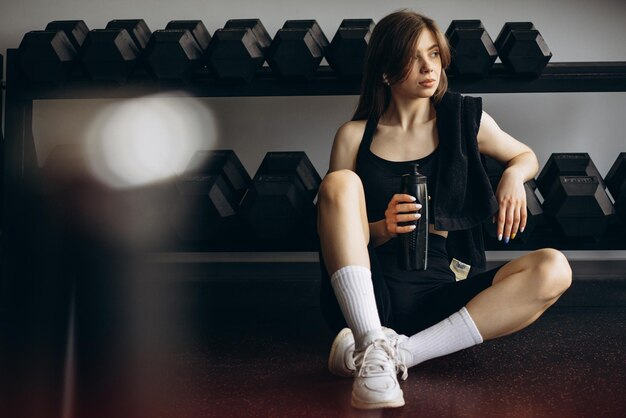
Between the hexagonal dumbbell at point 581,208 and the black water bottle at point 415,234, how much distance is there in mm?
569

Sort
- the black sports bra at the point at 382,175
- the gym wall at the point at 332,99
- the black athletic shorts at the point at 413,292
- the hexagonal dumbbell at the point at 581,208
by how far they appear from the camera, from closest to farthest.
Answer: the black athletic shorts at the point at 413,292 < the black sports bra at the point at 382,175 < the hexagonal dumbbell at the point at 581,208 < the gym wall at the point at 332,99

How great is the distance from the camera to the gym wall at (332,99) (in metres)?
2.28

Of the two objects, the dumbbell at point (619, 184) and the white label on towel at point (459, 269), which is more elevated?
the dumbbell at point (619, 184)

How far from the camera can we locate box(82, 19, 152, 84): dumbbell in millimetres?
1887

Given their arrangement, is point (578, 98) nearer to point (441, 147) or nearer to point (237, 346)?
point (441, 147)

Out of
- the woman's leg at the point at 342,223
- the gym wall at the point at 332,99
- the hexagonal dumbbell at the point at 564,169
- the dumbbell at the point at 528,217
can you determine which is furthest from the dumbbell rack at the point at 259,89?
the woman's leg at the point at 342,223

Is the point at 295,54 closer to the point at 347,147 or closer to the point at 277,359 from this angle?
Result: the point at 347,147

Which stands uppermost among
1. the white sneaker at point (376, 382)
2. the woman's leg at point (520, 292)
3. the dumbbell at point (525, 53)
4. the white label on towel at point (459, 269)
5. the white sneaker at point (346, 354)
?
the dumbbell at point (525, 53)

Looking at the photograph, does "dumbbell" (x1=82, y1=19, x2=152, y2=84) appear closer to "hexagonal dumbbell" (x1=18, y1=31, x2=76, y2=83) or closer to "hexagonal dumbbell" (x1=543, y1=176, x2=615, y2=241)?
"hexagonal dumbbell" (x1=18, y1=31, x2=76, y2=83)

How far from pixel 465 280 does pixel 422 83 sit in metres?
0.41

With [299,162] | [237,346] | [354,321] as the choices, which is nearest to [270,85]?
[299,162]

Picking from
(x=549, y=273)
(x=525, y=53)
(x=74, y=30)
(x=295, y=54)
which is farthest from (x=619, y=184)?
(x=74, y=30)

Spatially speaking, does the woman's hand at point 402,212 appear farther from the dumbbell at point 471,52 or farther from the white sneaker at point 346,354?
the dumbbell at point 471,52

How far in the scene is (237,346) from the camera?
172cm
